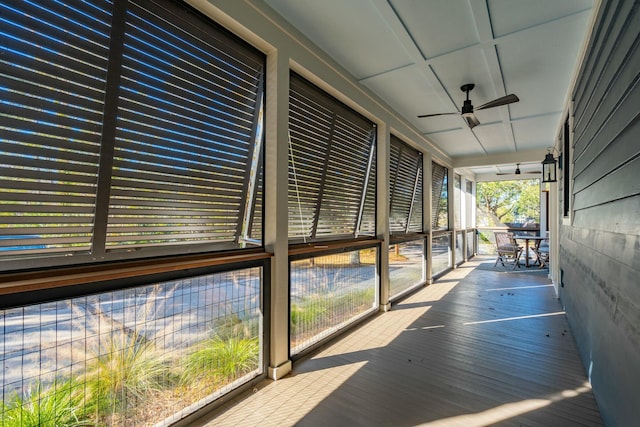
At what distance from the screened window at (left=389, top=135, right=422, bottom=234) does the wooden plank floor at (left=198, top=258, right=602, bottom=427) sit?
1.71m

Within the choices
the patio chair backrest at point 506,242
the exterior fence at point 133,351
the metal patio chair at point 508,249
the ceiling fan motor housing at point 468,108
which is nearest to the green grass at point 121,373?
the exterior fence at point 133,351

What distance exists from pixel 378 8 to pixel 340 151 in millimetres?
1436

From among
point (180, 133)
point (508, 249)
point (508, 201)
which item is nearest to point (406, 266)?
point (180, 133)

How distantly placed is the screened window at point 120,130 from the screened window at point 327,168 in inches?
22.7

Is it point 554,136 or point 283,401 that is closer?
point 283,401

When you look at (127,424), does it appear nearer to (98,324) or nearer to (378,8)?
(98,324)

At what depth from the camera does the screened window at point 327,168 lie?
2816 mm

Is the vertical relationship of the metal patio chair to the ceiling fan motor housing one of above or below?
below

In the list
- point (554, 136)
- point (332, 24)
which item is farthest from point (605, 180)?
point (554, 136)

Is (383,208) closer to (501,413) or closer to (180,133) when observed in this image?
(501,413)

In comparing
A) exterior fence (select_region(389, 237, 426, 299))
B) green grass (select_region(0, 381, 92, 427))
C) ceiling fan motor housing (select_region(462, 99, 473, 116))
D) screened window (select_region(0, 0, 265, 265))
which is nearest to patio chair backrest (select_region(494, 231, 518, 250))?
exterior fence (select_region(389, 237, 426, 299))

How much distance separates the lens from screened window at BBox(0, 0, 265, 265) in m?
1.33

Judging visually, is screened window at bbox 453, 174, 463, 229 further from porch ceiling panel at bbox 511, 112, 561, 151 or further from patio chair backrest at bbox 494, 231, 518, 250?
porch ceiling panel at bbox 511, 112, 561, 151

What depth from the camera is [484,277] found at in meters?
6.44
